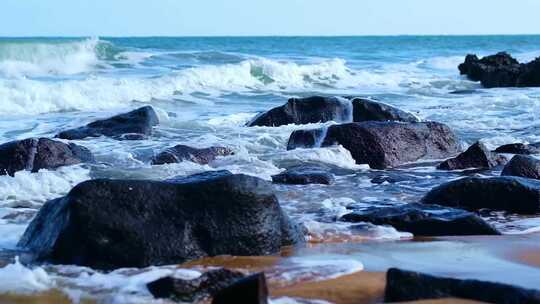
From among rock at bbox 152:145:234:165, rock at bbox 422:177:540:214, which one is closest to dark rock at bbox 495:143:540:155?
rock at bbox 422:177:540:214

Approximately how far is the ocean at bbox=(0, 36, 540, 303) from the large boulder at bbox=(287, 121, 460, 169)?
188 millimetres

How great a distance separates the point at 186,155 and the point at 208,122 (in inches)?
170

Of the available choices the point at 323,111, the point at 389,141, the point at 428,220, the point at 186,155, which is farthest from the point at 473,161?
the point at 323,111

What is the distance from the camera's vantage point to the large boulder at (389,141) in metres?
8.27

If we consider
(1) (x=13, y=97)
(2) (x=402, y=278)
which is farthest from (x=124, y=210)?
(1) (x=13, y=97)

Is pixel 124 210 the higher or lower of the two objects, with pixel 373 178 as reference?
higher

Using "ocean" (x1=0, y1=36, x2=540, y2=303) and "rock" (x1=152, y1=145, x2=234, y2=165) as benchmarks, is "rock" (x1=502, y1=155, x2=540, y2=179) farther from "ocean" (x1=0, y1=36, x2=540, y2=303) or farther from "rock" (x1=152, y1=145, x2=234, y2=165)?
"rock" (x1=152, y1=145, x2=234, y2=165)

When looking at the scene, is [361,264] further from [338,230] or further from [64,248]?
[64,248]

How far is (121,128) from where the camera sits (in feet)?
34.8

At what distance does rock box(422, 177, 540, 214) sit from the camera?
19.3 ft

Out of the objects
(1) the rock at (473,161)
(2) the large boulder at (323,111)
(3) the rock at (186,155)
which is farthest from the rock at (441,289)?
(2) the large boulder at (323,111)

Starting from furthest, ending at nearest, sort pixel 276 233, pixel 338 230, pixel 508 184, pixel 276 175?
1. pixel 276 175
2. pixel 508 184
3. pixel 338 230
4. pixel 276 233

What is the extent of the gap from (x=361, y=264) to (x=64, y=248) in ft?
4.95

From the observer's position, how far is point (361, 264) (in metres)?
4.16
